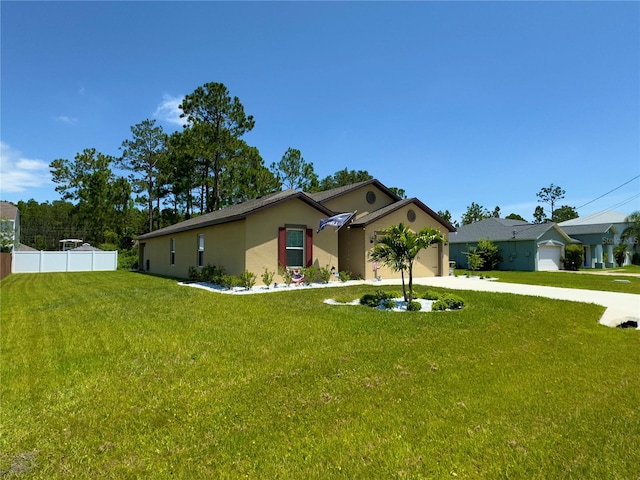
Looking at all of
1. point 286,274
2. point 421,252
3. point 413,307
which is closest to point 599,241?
point 421,252

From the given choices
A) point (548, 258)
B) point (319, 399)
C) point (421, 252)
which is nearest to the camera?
point (319, 399)

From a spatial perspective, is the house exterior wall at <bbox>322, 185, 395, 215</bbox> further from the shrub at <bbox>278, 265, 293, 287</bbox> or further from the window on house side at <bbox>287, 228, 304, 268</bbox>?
the shrub at <bbox>278, 265, 293, 287</bbox>

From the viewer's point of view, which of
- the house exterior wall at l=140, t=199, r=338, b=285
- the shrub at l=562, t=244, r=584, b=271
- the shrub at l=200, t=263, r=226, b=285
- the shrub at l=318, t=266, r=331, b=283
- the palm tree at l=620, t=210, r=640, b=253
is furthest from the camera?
the palm tree at l=620, t=210, r=640, b=253

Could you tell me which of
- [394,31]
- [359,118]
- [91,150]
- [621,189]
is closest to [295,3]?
[394,31]

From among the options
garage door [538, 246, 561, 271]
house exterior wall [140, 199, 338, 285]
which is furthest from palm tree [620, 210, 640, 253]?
house exterior wall [140, 199, 338, 285]

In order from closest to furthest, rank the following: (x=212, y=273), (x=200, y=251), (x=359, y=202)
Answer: (x=212, y=273) < (x=200, y=251) < (x=359, y=202)

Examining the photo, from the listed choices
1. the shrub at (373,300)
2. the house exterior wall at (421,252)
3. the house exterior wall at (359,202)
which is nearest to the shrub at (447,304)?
the shrub at (373,300)

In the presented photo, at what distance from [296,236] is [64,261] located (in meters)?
24.4

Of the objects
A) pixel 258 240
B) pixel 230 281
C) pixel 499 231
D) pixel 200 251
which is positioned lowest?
pixel 230 281

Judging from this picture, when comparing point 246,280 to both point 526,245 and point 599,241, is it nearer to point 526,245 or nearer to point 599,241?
point 526,245

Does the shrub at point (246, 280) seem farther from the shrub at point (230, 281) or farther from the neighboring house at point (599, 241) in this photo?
the neighboring house at point (599, 241)

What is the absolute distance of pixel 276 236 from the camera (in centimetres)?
1427

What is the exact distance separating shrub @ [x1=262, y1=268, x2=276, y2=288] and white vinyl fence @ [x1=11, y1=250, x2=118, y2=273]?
22.8m

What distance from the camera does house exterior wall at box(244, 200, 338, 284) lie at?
13.6 meters
